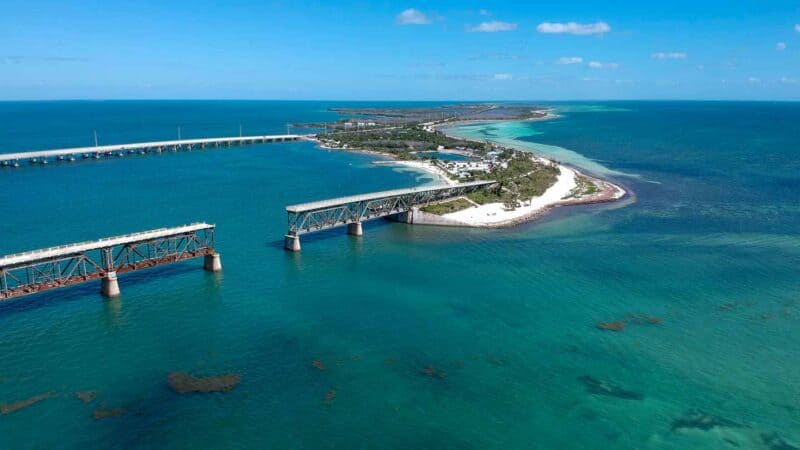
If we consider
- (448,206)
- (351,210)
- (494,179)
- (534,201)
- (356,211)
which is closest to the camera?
(356,211)

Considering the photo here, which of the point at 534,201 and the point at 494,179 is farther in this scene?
the point at 494,179

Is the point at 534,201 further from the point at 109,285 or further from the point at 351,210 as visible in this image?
the point at 109,285

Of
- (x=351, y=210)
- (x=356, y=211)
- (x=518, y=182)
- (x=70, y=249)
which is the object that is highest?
(x=70, y=249)

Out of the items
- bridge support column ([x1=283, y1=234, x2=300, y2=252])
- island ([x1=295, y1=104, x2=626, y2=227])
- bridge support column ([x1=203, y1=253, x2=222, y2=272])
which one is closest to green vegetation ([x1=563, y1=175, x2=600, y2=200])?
island ([x1=295, y1=104, x2=626, y2=227])

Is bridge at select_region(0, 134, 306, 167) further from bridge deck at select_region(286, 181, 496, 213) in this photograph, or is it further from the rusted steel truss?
the rusted steel truss

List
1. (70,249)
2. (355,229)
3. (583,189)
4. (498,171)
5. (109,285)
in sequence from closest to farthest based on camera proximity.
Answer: (70,249), (109,285), (355,229), (583,189), (498,171)

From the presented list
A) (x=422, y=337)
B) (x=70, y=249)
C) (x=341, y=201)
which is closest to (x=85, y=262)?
(x=70, y=249)

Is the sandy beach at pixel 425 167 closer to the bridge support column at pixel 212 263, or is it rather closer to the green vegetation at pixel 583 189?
the green vegetation at pixel 583 189
